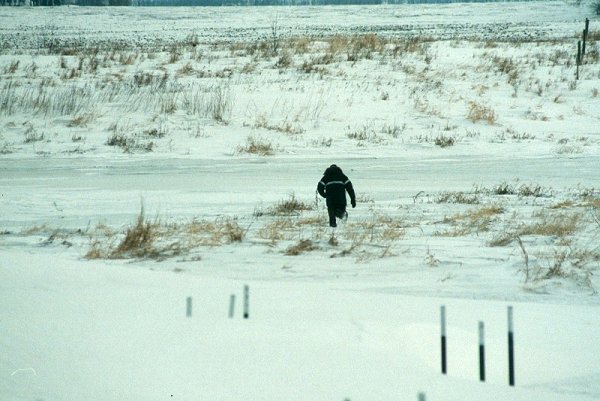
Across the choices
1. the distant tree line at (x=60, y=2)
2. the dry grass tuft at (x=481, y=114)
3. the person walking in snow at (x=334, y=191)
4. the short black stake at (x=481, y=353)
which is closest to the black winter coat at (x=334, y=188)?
the person walking in snow at (x=334, y=191)

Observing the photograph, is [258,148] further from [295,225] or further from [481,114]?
[295,225]

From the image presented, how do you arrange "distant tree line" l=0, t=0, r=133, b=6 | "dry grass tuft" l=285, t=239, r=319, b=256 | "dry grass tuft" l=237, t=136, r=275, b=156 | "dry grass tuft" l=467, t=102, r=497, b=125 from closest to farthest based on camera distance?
"dry grass tuft" l=285, t=239, r=319, b=256, "dry grass tuft" l=237, t=136, r=275, b=156, "dry grass tuft" l=467, t=102, r=497, b=125, "distant tree line" l=0, t=0, r=133, b=6

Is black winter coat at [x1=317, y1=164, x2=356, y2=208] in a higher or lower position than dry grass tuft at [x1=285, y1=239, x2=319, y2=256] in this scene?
higher

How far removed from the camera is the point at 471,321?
6.83 m

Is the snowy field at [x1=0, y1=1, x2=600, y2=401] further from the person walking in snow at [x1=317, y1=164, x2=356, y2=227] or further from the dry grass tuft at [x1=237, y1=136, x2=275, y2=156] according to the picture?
the person walking in snow at [x1=317, y1=164, x2=356, y2=227]

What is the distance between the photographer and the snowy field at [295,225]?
527 centimetres

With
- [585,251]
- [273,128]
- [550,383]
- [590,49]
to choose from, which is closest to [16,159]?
[273,128]

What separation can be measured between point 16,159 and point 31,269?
441 inches

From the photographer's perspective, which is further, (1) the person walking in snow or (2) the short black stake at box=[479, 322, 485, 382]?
(1) the person walking in snow

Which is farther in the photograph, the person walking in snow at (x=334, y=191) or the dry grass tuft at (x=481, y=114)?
the dry grass tuft at (x=481, y=114)

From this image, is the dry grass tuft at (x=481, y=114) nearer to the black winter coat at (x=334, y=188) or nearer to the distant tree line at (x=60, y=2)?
the black winter coat at (x=334, y=188)

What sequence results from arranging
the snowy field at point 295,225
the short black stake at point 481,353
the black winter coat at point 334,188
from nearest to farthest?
the short black stake at point 481,353 → the snowy field at point 295,225 → the black winter coat at point 334,188

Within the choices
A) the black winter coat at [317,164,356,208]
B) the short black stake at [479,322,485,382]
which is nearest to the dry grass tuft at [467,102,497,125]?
the black winter coat at [317,164,356,208]

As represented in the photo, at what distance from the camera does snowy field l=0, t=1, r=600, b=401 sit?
527 cm
